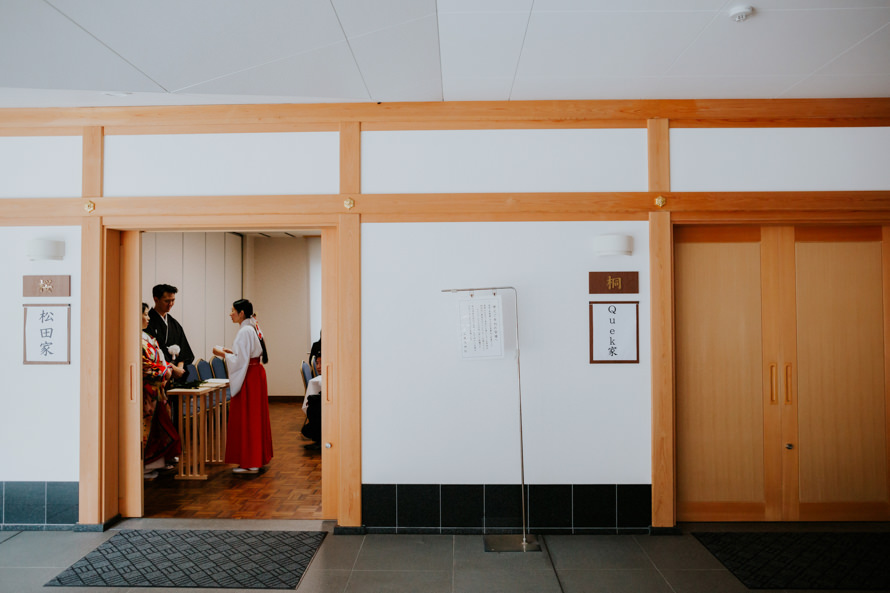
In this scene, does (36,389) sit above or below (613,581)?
above

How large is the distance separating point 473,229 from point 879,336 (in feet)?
9.20

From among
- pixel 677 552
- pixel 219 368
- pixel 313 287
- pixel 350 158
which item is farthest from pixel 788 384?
pixel 313 287

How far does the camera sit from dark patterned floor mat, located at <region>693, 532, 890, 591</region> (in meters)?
2.65

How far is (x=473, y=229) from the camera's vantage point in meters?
3.27

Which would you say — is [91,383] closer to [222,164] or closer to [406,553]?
[222,164]

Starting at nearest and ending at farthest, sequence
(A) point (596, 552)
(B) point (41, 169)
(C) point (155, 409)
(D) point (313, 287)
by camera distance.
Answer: (A) point (596, 552) → (B) point (41, 169) → (C) point (155, 409) → (D) point (313, 287)

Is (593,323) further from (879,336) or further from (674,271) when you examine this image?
(879,336)

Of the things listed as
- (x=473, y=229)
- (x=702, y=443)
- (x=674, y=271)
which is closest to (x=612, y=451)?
(x=702, y=443)

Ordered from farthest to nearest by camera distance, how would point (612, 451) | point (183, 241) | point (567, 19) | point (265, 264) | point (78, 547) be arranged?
point (265, 264)
point (183, 241)
point (612, 451)
point (78, 547)
point (567, 19)

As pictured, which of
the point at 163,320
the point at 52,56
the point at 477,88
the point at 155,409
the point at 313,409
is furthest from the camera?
the point at 313,409

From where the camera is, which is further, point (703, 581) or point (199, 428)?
point (199, 428)

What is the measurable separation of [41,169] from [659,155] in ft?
13.1

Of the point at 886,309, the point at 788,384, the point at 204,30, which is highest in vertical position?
the point at 204,30

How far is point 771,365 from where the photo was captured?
3.38 meters
